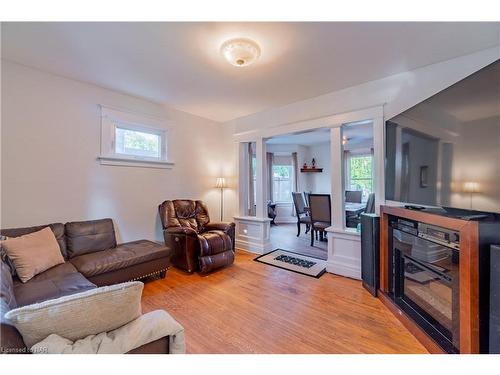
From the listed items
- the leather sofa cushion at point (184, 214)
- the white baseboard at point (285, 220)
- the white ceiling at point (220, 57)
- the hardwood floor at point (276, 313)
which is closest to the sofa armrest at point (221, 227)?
the leather sofa cushion at point (184, 214)

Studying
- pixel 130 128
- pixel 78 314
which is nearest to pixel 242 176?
pixel 130 128

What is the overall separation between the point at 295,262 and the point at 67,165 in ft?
10.7

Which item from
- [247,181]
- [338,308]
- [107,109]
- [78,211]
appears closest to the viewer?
[338,308]

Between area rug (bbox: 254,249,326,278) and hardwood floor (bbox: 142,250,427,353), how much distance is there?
139 millimetres

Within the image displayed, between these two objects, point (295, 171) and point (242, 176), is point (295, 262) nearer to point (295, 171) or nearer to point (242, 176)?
point (242, 176)

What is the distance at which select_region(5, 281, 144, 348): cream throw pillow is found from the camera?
0.78 m

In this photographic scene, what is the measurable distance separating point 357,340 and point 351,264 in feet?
4.13

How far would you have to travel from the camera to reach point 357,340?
5.50ft

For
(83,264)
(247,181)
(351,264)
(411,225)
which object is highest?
(247,181)

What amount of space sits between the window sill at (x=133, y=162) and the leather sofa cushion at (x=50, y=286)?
143 cm

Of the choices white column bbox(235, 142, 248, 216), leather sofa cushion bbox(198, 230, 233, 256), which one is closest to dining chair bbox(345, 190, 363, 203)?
white column bbox(235, 142, 248, 216)

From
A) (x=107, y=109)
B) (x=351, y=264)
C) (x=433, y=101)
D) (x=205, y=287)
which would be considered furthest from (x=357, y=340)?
(x=107, y=109)

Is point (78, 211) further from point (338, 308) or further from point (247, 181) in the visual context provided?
point (338, 308)

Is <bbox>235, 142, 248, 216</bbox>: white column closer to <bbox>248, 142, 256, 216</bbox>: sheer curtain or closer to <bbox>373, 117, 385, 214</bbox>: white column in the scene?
<bbox>248, 142, 256, 216</bbox>: sheer curtain
